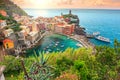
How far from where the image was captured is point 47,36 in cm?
1212

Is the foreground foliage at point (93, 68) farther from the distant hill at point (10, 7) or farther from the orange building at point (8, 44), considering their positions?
the distant hill at point (10, 7)

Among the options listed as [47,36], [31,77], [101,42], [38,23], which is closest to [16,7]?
[38,23]

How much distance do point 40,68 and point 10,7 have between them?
11.8m

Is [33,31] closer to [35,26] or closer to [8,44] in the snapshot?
[35,26]

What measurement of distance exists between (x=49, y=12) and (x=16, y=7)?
99.6 inches

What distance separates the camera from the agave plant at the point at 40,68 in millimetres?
Result: 1296

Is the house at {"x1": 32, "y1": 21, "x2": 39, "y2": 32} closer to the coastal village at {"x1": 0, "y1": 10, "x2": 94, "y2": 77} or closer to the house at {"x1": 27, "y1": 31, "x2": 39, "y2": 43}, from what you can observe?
the coastal village at {"x1": 0, "y1": 10, "x2": 94, "y2": 77}

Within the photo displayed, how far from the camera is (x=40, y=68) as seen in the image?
131 centimetres

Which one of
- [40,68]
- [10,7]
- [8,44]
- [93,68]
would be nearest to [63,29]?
[10,7]

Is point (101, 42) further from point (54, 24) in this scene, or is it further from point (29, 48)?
point (29, 48)

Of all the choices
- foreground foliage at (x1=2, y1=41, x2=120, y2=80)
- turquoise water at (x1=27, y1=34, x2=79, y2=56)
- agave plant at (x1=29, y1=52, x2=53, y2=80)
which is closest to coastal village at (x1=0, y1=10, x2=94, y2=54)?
turquoise water at (x1=27, y1=34, x2=79, y2=56)

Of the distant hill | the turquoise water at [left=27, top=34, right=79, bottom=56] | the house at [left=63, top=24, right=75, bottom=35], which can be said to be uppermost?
the distant hill

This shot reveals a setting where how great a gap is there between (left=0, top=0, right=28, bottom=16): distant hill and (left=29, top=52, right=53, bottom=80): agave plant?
36.1 feet

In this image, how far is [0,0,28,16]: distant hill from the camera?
12.0 metres
